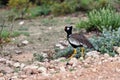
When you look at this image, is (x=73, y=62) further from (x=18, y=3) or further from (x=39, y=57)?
(x=18, y=3)

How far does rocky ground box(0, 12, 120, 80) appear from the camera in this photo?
28.1ft

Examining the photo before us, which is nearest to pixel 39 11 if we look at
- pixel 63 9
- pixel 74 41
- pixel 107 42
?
pixel 63 9

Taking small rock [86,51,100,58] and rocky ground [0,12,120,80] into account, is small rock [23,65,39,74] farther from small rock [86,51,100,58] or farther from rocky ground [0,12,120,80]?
small rock [86,51,100,58]

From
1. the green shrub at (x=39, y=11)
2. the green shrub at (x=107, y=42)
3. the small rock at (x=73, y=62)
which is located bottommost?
the green shrub at (x=39, y=11)

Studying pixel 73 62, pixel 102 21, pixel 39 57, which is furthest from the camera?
pixel 102 21

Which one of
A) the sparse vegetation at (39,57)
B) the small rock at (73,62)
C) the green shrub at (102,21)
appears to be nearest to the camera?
the small rock at (73,62)

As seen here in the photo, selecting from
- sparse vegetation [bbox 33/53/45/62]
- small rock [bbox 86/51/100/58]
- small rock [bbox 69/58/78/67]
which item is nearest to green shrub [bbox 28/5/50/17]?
sparse vegetation [bbox 33/53/45/62]

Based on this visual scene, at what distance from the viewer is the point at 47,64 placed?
9.80 m

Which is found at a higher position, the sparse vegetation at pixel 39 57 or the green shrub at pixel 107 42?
the green shrub at pixel 107 42

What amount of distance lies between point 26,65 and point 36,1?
35.0 feet

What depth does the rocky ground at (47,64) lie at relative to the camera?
8.58 m

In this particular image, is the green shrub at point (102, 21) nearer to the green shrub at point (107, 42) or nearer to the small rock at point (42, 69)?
the green shrub at point (107, 42)

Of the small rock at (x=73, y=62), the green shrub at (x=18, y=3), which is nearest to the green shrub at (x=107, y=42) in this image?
the small rock at (x=73, y=62)

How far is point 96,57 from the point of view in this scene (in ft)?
32.9
